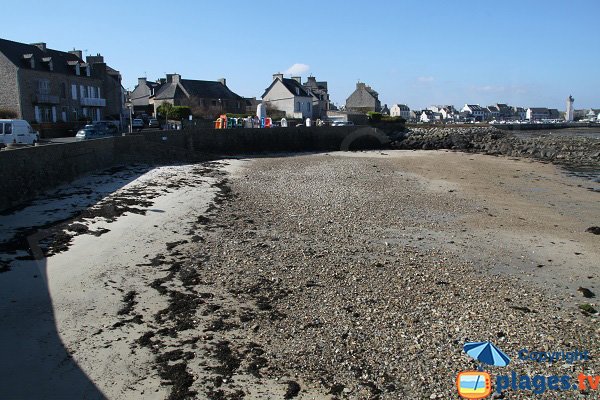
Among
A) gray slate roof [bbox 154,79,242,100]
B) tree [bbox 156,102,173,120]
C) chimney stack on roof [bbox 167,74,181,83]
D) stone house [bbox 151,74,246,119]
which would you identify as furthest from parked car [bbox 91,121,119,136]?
chimney stack on roof [bbox 167,74,181,83]

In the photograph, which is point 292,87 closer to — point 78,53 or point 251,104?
point 251,104

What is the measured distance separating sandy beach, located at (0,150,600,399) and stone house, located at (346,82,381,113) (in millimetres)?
60965

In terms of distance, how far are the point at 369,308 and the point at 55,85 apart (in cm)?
4290

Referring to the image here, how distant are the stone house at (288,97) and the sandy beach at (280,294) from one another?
1778 inches

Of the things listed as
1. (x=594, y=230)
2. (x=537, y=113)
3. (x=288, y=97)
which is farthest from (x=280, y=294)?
(x=537, y=113)

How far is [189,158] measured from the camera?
28703mm

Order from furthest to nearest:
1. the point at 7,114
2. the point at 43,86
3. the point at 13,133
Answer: the point at 43,86 < the point at 7,114 < the point at 13,133

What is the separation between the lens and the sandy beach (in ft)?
18.0

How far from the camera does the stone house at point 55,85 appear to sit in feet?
125

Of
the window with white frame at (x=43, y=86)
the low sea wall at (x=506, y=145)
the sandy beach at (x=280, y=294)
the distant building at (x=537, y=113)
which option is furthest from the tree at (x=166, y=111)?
the distant building at (x=537, y=113)

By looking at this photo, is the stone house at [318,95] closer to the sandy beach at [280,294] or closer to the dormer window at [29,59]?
the dormer window at [29,59]

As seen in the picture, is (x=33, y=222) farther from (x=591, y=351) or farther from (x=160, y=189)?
(x=591, y=351)

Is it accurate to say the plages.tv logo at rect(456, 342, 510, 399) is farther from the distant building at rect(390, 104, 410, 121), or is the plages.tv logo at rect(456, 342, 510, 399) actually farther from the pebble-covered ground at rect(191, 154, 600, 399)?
the distant building at rect(390, 104, 410, 121)

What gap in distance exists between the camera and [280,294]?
7.85 metres
